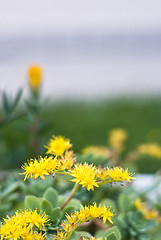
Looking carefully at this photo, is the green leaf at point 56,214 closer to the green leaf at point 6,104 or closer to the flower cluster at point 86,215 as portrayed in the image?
the flower cluster at point 86,215

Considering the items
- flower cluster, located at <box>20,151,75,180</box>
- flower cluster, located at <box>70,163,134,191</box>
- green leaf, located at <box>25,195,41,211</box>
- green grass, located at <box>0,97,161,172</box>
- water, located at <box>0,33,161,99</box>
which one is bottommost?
water, located at <box>0,33,161,99</box>

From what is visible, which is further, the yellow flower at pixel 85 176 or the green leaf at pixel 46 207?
the green leaf at pixel 46 207

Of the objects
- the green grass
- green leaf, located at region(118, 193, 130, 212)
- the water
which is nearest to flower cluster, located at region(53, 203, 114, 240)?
green leaf, located at region(118, 193, 130, 212)

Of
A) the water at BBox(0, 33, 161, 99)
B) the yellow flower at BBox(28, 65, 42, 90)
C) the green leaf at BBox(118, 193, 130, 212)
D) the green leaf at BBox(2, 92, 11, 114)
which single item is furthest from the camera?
the water at BBox(0, 33, 161, 99)

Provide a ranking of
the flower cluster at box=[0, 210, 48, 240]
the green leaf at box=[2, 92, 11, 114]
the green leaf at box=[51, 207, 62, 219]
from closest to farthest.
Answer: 1. the flower cluster at box=[0, 210, 48, 240]
2. the green leaf at box=[51, 207, 62, 219]
3. the green leaf at box=[2, 92, 11, 114]

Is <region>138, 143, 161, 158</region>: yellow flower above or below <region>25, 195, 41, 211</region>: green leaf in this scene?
below

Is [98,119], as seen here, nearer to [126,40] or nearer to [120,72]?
[120,72]

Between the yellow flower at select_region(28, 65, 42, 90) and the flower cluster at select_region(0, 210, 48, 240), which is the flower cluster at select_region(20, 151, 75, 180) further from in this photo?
the yellow flower at select_region(28, 65, 42, 90)

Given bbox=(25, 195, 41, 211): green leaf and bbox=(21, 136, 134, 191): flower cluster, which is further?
bbox=(25, 195, 41, 211): green leaf

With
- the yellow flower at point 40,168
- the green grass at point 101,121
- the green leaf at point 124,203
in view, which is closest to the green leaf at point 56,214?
the yellow flower at point 40,168
